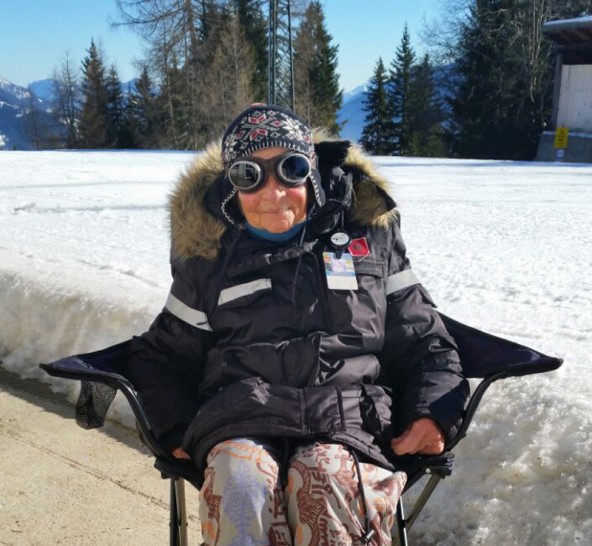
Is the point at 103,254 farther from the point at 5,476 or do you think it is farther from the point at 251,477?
the point at 251,477

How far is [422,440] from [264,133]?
1005mm

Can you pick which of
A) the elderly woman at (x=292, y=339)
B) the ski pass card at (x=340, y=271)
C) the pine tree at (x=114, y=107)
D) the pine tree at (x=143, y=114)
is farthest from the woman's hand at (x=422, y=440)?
the pine tree at (x=114, y=107)

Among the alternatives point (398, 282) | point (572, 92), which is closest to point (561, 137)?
point (572, 92)

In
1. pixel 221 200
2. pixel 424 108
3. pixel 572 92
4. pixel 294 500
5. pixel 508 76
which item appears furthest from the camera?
pixel 424 108

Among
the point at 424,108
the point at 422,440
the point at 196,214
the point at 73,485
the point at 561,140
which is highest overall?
the point at 424,108

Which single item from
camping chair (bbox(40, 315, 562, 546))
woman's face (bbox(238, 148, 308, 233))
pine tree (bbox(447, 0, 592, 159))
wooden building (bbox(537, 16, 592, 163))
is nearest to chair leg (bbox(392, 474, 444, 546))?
camping chair (bbox(40, 315, 562, 546))

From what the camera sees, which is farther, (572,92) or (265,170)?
(572,92)

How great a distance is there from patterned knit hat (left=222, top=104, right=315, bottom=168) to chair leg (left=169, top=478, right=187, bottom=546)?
0.99 metres

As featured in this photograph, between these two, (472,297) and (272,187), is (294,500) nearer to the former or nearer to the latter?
(272,187)

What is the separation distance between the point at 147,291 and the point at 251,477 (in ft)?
7.26

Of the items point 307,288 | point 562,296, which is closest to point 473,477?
point 307,288

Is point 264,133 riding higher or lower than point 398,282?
higher

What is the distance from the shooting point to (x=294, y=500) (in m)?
1.61

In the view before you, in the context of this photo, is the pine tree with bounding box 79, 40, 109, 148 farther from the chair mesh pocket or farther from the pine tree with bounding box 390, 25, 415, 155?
the chair mesh pocket
